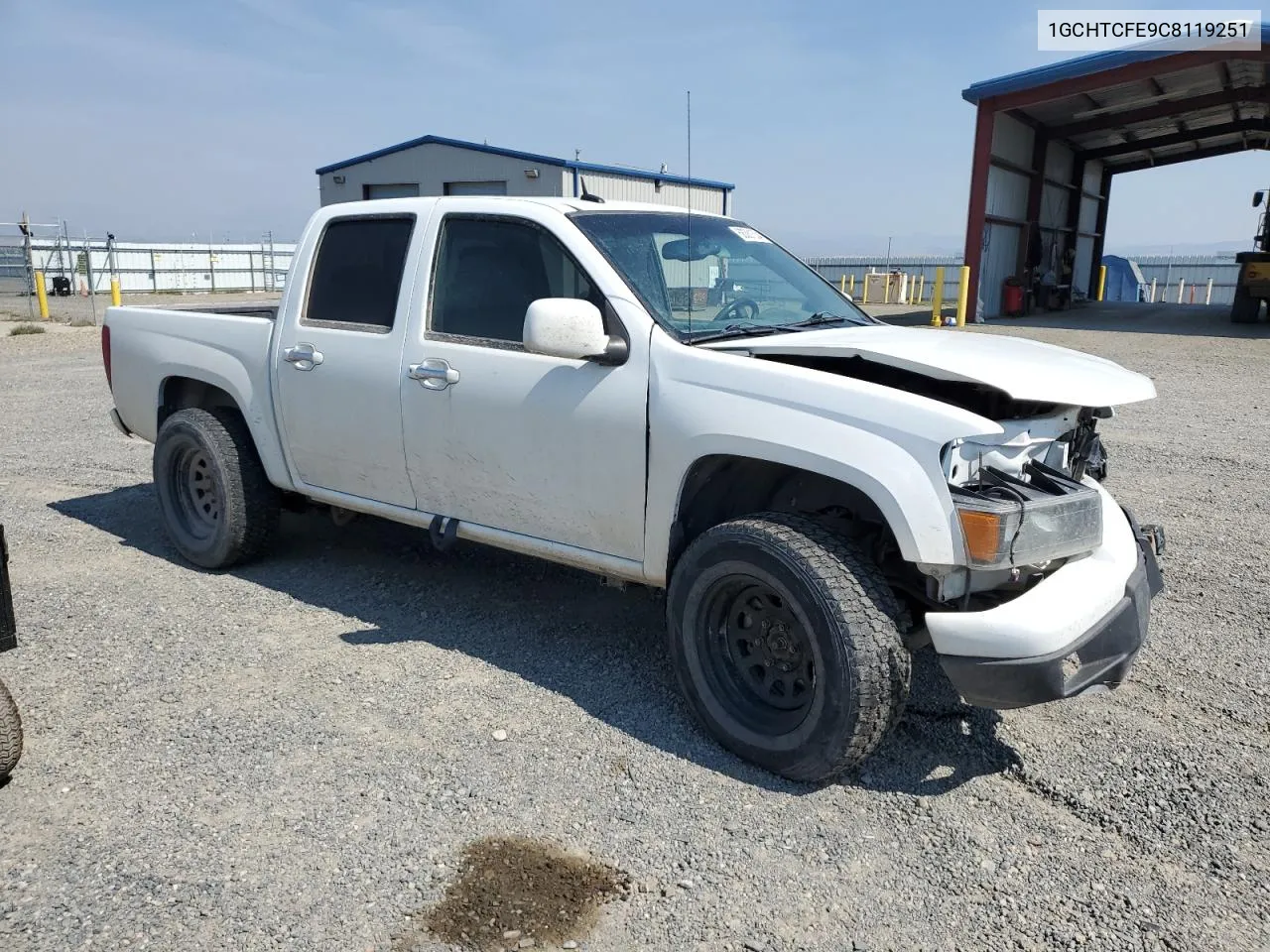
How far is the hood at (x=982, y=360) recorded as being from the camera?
325 centimetres

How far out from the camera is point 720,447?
136 inches

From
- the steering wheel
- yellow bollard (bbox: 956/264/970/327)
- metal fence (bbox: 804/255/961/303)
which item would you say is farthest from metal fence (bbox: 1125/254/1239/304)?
the steering wheel

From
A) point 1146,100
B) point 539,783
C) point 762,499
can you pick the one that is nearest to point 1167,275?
point 1146,100

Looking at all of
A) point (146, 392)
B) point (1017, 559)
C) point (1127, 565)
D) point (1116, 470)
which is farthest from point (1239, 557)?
point (146, 392)

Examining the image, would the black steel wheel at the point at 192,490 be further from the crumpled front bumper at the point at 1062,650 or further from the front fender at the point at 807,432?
the crumpled front bumper at the point at 1062,650

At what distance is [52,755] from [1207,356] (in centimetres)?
1654

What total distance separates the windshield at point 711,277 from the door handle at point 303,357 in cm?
147

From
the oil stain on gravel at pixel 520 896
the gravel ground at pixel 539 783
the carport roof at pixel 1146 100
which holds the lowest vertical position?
the oil stain on gravel at pixel 520 896

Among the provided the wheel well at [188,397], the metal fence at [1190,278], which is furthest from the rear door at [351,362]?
the metal fence at [1190,278]

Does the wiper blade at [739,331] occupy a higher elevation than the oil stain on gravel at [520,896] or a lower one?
higher

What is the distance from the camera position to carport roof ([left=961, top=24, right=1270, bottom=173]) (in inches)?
770

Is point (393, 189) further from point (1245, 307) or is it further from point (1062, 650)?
point (1062, 650)

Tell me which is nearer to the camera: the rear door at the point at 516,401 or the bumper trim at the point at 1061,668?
the bumper trim at the point at 1061,668

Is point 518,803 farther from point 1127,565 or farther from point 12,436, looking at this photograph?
point 12,436
